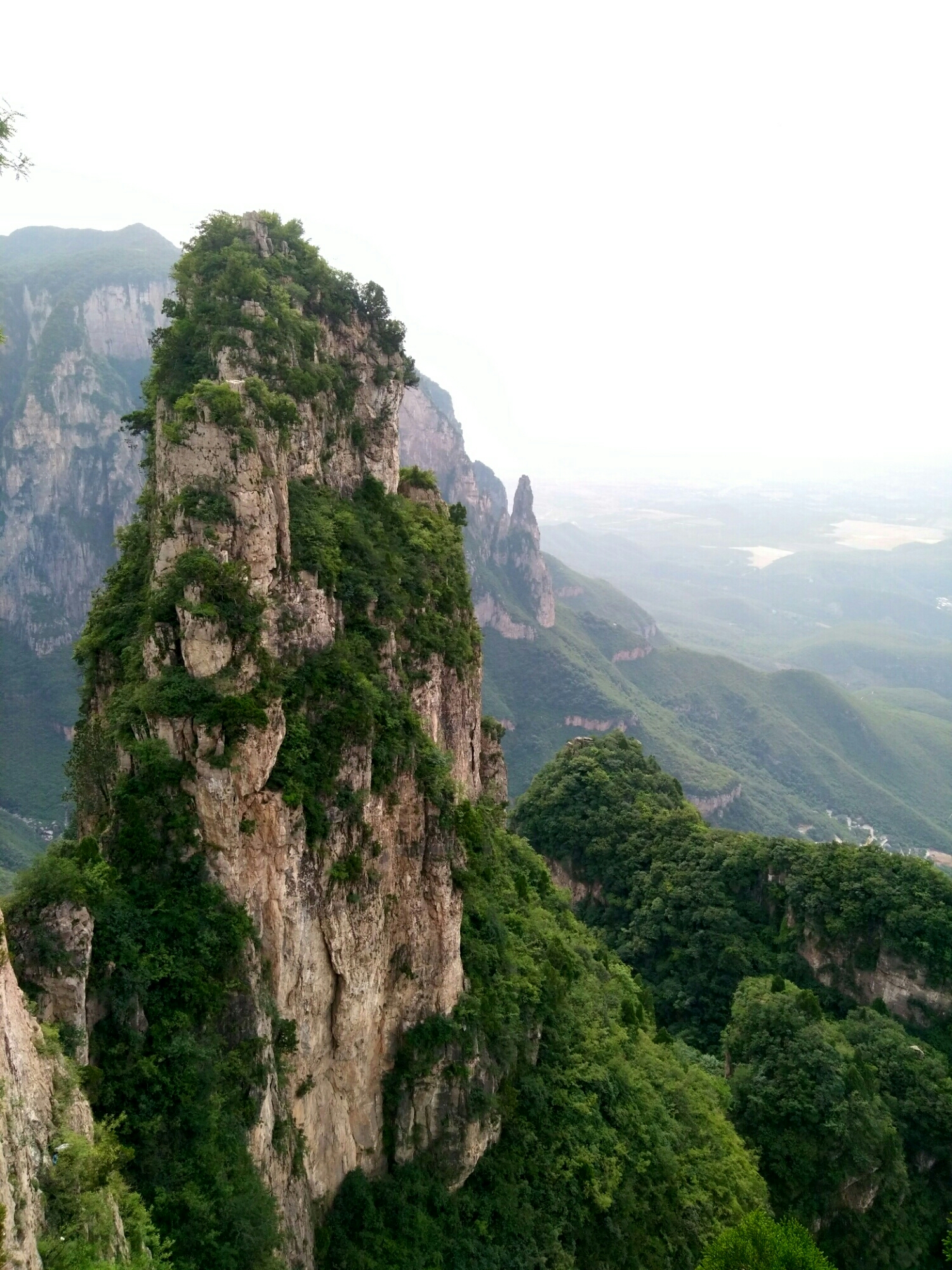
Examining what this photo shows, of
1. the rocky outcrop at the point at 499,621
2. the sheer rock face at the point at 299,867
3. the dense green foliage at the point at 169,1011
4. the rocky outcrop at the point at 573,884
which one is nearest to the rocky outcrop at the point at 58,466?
the rocky outcrop at the point at 499,621

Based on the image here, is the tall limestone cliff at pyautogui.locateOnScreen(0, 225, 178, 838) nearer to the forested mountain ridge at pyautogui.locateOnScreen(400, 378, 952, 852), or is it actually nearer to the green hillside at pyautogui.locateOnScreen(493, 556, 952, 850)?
the forested mountain ridge at pyautogui.locateOnScreen(400, 378, 952, 852)

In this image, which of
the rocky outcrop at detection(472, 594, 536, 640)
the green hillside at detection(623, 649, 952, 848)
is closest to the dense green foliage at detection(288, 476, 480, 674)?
the green hillside at detection(623, 649, 952, 848)

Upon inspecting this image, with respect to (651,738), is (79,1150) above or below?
above

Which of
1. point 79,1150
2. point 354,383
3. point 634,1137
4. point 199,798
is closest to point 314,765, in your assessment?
point 199,798

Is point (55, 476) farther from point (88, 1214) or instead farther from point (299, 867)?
point (88, 1214)

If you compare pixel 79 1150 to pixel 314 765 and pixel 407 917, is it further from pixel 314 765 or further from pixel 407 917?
pixel 407 917

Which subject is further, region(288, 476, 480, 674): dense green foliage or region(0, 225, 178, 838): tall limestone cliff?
region(0, 225, 178, 838): tall limestone cliff

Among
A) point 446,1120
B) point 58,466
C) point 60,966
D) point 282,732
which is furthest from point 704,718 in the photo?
point 60,966
